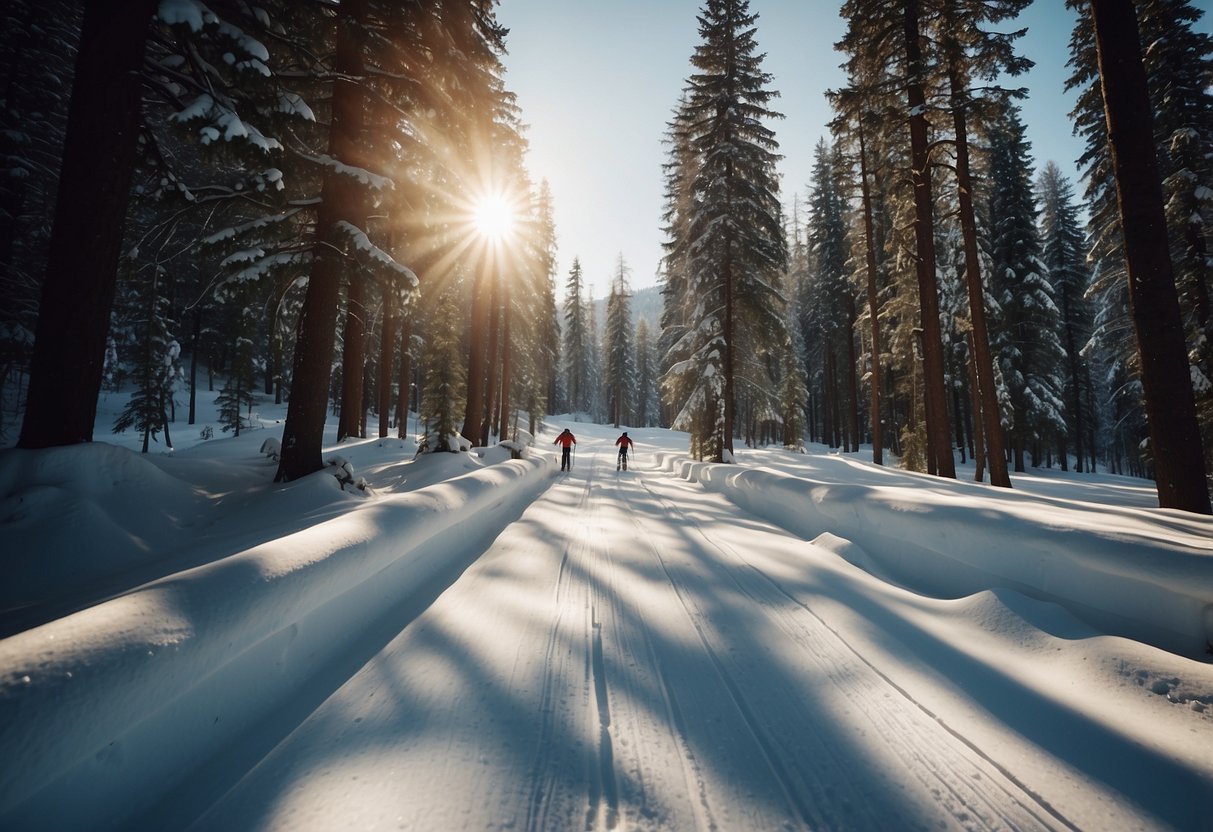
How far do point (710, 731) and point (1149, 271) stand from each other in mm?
7109

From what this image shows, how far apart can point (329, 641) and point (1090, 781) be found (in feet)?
13.6

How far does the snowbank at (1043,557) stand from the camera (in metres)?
2.70

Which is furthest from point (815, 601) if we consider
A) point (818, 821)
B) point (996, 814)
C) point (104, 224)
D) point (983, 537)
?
point (104, 224)

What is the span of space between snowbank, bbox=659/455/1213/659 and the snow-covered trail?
23.3 inches

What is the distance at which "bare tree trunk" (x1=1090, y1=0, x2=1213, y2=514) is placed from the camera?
4773mm

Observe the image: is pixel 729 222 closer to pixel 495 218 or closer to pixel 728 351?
pixel 728 351

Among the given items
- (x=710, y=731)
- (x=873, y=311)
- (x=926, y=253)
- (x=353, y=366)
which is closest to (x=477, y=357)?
(x=353, y=366)

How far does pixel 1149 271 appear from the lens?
4.96 metres

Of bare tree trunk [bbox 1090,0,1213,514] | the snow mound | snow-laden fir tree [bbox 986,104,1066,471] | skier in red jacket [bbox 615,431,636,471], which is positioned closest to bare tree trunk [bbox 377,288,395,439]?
skier in red jacket [bbox 615,431,636,471]

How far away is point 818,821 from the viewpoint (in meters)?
1.63

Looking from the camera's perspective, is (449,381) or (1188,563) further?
(449,381)

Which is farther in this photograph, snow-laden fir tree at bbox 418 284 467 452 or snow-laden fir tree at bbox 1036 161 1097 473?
snow-laden fir tree at bbox 1036 161 1097 473

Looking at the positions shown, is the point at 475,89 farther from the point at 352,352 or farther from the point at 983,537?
the point at 983,537

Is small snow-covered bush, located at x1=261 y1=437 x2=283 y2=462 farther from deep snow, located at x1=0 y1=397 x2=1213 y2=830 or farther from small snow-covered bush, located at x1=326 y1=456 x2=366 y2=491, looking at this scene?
deep snow, located at x1=0 y1=397 x2=1213 y2=830
